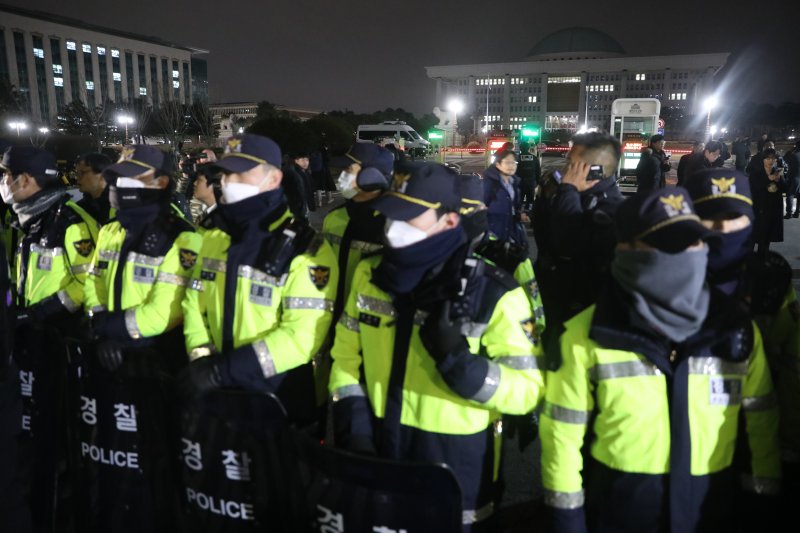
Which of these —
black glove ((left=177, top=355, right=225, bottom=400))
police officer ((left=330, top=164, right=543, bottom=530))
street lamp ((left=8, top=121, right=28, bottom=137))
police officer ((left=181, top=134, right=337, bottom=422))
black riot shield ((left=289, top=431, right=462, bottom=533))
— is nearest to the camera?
black riot shield ((left=289, top=431, right=462, bottom=533))

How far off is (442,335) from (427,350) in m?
0.12

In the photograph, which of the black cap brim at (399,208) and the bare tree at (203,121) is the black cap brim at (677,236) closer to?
the black cap brim at (399,208)

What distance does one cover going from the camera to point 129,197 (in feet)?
11.3

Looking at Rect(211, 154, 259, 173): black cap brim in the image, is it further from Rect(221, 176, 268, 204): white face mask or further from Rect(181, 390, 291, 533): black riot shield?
Rect(181, 390, 291, 533): black riot shield

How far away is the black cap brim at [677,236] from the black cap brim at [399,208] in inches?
32.7

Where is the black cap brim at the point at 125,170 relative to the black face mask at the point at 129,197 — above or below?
above

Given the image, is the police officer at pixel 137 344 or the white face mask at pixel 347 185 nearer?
the police officer at pixel 137 344

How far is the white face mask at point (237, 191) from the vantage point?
286 cm

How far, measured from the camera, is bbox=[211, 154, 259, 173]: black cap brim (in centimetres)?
287

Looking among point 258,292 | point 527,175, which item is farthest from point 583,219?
point 527,175

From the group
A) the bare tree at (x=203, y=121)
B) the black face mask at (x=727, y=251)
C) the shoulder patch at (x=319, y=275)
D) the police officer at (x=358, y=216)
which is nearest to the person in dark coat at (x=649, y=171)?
the police officer at (x=358, y=216)

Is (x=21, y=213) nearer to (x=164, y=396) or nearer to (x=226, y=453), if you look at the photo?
(x=164, y=396)

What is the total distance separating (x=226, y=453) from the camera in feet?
7.80

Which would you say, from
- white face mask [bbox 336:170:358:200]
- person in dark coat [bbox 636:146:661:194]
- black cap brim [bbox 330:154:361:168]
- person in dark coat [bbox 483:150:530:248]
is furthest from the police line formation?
person in dark coat [bbox 636:146:661:194]
